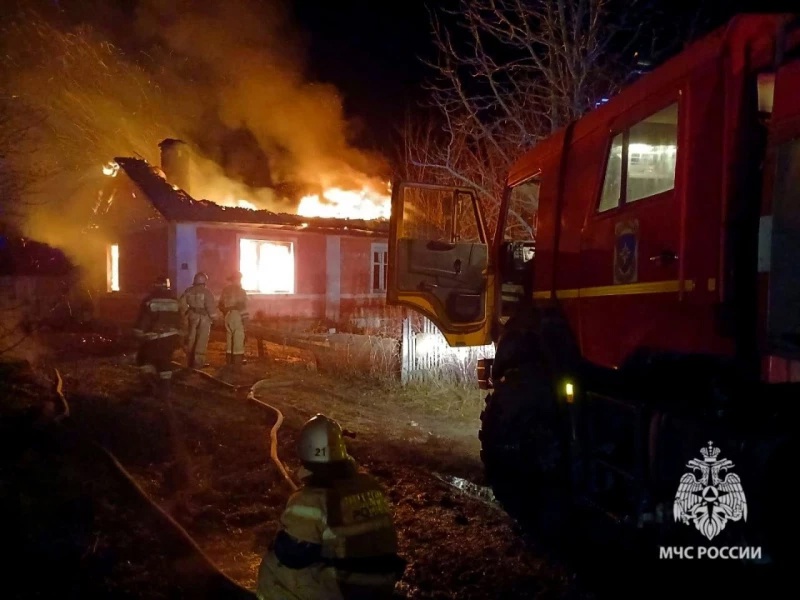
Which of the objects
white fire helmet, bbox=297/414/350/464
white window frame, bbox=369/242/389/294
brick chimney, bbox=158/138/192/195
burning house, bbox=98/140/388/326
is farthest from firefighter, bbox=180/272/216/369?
brick chimney, bbox=158/138/192/195

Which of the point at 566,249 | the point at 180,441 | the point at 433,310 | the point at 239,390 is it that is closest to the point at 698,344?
the point at 566,249

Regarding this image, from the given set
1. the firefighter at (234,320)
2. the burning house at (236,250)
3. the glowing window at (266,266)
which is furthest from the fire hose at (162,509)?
the glowing window at (266,266)

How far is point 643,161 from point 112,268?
21.1 m

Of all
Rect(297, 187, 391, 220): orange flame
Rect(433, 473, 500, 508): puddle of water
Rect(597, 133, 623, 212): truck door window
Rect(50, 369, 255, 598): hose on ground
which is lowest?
Rect(433, 473, 500, 508): puddle of water

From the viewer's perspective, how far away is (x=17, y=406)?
8352mm

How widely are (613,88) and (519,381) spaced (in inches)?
315

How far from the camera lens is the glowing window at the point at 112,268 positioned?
71.4 ft

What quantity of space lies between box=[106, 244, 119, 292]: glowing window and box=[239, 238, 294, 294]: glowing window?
5.19m

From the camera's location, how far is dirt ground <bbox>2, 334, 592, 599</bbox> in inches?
165

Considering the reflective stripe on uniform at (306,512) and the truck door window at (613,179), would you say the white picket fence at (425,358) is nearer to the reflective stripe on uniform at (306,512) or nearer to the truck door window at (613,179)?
the truck door window at (613,179)

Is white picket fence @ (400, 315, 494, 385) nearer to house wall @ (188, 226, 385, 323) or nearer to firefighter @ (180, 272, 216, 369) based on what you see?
firefighter @ (180, 272, 216, 369)

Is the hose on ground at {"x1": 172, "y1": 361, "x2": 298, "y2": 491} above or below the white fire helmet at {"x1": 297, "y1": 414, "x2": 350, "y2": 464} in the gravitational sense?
below

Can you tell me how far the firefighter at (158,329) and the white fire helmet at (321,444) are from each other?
8854 mm

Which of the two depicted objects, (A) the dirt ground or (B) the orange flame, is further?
(B) the orange flame
